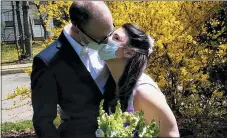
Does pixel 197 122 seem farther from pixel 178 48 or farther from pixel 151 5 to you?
pixel 151 5

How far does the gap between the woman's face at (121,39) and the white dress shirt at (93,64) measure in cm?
21

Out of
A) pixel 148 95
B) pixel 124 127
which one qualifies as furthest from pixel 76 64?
pixel 124 127

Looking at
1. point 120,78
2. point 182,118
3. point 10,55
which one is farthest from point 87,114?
point 10,55

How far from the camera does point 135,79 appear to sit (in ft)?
6.77

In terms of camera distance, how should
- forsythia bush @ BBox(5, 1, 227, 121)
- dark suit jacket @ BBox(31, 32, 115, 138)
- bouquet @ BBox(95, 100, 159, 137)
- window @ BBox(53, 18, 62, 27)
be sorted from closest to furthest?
bouquet @ BBox(95, 100, 159, 137) → dark suit jacket @ BBox(31, 32, 115, 138) → forsythia bush @ BBox(5, 1, 227, 121) → window @ BBox(53, 18, 62, 27)

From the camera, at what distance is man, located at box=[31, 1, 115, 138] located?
7.45 ft

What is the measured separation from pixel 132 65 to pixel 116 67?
0.08 meters

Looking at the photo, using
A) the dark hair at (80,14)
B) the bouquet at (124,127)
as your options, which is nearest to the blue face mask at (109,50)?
the dark hair at (80,14)

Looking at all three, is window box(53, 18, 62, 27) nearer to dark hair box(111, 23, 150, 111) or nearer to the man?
the man

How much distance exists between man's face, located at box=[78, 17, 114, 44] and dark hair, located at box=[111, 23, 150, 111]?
190mm

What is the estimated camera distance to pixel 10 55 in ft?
41.5

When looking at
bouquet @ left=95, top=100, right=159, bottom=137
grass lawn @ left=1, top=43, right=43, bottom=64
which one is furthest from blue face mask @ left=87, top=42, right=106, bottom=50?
grass lawn @ left=1, top=43, right=43, bottom=64

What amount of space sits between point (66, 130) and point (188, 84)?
270 centimetres

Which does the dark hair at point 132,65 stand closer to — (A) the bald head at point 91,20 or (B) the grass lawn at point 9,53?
(A) the bald head at point 91,20
